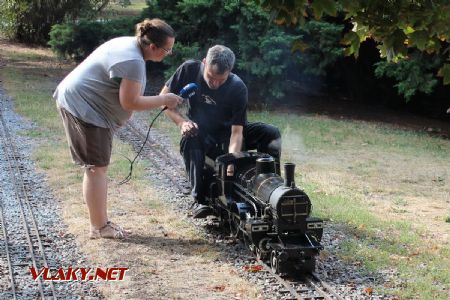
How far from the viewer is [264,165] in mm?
6484

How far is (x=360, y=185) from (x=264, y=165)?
397 centimetres

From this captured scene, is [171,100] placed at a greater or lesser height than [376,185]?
greater

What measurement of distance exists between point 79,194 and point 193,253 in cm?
250

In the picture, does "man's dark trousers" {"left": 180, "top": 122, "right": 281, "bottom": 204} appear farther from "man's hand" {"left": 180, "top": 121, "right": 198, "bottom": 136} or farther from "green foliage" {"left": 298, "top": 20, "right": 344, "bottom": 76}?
"green foliage" {"left": 298, "top": 20, "right": 344, "bottom": 76}

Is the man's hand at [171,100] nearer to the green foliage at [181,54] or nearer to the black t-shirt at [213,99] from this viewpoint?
the black t-shirt at [213,99]

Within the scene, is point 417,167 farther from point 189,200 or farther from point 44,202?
point 44,202

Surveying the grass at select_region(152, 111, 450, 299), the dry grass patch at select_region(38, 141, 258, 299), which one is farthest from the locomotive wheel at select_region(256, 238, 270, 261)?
the grass at select_region(152, 111, 450, 299)

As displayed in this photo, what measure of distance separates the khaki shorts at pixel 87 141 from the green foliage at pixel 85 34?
1204cm

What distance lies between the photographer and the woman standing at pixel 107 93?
615cm

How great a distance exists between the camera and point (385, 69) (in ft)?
50.3

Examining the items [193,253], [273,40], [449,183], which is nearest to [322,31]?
[273,40]

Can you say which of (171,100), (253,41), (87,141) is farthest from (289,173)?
(253,41)

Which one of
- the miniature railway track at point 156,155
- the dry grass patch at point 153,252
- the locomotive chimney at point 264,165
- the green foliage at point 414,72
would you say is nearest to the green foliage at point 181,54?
the miniature railway track at point 156,155

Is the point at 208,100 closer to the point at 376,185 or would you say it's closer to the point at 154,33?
the point at 154,33
